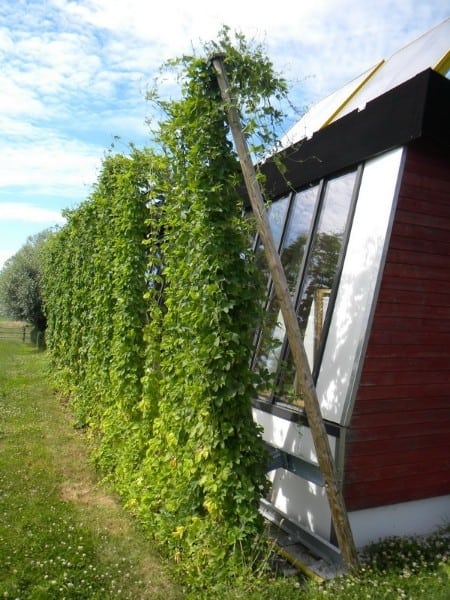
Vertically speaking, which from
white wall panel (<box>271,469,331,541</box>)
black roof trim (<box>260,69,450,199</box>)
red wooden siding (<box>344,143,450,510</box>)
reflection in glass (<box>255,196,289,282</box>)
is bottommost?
white wall panel (<box>271,469,331,541</box>)

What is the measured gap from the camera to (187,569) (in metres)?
3.20

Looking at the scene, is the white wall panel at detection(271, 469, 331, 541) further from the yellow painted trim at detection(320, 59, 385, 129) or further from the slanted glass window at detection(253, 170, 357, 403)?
the yellow painted trim at detection(320, 59, 385, 129)

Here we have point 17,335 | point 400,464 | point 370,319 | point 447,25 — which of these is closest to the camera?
point 370,319

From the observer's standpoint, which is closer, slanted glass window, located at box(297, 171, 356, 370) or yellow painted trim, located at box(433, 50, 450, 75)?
slanted glass window, located at box(297, 171, 356, 370)

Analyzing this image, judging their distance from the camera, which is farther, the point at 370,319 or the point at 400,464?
the point at 400,464

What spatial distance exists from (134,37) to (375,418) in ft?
13.9

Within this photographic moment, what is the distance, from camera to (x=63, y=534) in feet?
12.2

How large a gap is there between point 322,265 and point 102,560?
9.74 feet

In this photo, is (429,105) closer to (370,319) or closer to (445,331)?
(370,319)

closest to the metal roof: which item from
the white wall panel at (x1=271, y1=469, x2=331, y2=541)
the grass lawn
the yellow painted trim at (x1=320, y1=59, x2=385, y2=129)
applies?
the yellow painted trim at (x1=320, y1=59, x2=385, y2=129)

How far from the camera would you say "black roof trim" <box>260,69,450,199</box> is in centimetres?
333

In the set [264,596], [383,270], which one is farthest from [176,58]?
[264,596]

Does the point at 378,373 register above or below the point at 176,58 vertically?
below

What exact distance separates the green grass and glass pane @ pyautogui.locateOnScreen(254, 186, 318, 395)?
67.7 inches
